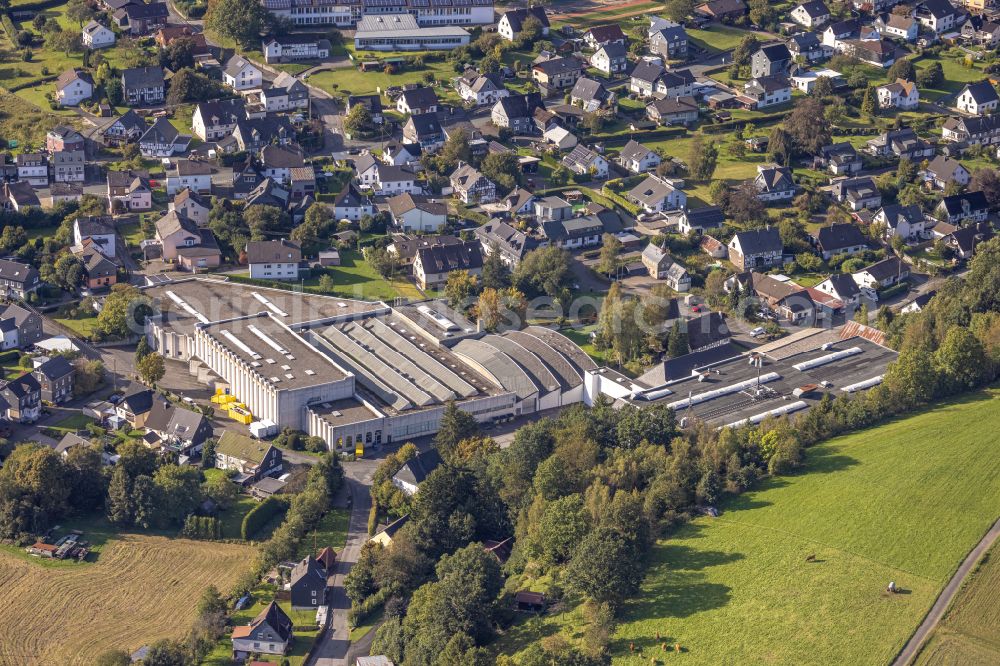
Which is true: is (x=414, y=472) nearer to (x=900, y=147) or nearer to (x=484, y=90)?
(x=484, y=90)

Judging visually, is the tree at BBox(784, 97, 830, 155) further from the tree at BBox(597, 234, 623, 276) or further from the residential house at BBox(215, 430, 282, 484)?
the residential house at BBox(215, 430, 282, 484)

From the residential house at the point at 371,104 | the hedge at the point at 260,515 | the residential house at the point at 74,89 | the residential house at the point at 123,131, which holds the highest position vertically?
the residential house at the point at 74,89

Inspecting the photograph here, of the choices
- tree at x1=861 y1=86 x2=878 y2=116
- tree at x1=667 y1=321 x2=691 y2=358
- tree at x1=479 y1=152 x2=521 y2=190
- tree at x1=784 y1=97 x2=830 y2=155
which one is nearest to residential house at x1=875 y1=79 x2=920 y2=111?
tree at x1=861 y1=86 x2=878 y2=116

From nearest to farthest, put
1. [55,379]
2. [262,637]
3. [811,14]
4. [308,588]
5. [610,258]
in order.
→ 1. [262,637]
2. [308,588]
3. [55,379]
4. [610,258]
5. [811,14]

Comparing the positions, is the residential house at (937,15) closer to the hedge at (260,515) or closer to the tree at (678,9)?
the tree at (678,9)

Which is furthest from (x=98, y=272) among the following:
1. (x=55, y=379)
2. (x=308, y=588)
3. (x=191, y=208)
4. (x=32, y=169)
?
(x=308, y=588)

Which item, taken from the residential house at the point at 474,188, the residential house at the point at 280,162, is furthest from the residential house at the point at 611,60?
the residential house at the point at 280,162
